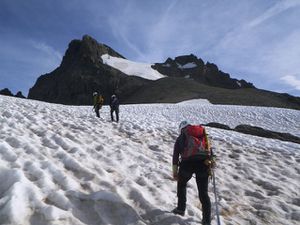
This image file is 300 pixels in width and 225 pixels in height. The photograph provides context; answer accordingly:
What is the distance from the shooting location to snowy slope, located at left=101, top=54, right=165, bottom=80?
108 metres

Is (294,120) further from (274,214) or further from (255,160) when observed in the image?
(274,214)

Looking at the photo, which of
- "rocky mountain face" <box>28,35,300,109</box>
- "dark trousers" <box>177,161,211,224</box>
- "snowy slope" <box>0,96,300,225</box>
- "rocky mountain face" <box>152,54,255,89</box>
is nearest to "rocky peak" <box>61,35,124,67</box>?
"rocky mountain face" <box>28,35,300,109</box>

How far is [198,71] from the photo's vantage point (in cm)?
13075

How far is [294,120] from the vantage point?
2748 cm

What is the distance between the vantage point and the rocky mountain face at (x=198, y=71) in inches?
4975

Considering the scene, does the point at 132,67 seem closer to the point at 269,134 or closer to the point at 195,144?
the point at 269,134

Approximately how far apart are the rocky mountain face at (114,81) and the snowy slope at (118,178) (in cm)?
5762

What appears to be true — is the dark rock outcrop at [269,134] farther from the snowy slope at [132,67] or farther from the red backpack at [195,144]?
the snowy slope at [132,67]

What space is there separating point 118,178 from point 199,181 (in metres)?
2.83

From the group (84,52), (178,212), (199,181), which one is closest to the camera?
(199,181)

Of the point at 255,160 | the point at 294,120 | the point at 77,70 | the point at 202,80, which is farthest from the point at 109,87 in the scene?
the point at 255,160

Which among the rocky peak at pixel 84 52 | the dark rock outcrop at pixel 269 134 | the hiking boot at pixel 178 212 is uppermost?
the rocky peak at pixel 84 52

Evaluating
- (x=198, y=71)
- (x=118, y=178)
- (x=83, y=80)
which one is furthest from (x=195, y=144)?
(x=198, y=71)

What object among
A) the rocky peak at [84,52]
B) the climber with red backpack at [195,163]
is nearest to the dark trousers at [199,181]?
the climber with red backpack at [195,163]
